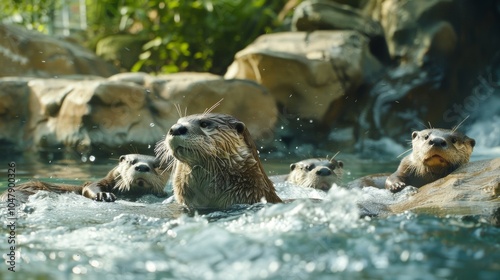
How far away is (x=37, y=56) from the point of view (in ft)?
33.0

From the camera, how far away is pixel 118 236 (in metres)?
3.07

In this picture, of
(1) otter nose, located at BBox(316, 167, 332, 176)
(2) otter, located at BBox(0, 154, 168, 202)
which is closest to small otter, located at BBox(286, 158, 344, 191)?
(1) otter nose, located at BBox(316, 167, 332, 176)

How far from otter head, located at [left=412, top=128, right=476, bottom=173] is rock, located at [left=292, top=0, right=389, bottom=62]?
4.45m

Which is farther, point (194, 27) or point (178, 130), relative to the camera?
point (194, 27)

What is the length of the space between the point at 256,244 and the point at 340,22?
7.11 m

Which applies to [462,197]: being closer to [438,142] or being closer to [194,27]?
[438,142]

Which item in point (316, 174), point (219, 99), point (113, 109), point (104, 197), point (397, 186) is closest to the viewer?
point (104, 197)

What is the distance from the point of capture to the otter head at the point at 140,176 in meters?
5.00

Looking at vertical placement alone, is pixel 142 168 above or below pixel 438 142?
below

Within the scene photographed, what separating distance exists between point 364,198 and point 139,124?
137 inches

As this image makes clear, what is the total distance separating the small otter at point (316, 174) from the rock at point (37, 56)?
5.23 metres

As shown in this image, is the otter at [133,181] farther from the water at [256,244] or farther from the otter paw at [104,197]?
the water at [256,244]

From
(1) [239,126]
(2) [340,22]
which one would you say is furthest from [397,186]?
(2) [340,22]

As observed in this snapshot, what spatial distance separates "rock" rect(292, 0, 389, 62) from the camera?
9.48 meters
